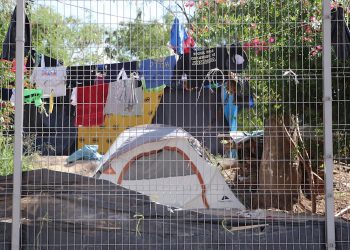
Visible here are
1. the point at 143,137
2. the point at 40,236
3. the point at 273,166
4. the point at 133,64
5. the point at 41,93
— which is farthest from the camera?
the point at 273,166

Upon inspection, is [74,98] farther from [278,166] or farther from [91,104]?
[278,166]

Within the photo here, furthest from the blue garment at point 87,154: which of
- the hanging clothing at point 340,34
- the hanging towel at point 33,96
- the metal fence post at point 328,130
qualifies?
the hanging clothing at point 340,34

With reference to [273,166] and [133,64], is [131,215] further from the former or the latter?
[273,166]

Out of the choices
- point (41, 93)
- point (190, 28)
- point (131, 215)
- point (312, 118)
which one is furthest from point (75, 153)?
point (312, 118)

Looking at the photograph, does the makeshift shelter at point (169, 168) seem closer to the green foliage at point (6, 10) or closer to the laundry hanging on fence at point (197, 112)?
the laundry hanging on fence at point (197, 112)

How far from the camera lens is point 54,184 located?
16.4 feet

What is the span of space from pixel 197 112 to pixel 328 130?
1.27m

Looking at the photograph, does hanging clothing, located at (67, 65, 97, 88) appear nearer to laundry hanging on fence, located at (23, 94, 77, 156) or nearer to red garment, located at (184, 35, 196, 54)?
laundry hanging on fence, located at (23, 94, 77, 156)

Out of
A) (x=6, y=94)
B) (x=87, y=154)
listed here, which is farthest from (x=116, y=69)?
(x=6, y=94)

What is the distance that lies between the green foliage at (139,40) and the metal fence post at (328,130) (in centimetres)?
146

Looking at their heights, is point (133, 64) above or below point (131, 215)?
above

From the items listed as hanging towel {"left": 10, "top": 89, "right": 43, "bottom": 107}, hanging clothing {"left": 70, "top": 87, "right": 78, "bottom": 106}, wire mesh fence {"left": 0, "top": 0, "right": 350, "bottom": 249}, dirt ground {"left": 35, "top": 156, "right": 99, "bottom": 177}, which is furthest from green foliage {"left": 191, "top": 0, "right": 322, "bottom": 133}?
dirt ground {"left": 35, "top": 156, "right": 99, "bottom": 177}

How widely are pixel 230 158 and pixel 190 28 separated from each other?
186cm

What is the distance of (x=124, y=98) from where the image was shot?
211 inches
